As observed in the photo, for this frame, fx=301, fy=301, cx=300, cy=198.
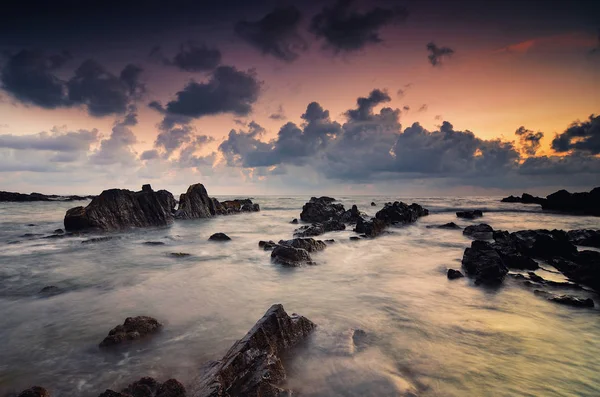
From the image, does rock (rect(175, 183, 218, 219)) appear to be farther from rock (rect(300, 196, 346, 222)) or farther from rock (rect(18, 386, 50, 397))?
rock (rect(18, 386, 50, 397))

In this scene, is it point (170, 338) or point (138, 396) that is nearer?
point (138, 396)

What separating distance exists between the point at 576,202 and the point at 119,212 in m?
63.5

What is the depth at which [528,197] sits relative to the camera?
76938 mm

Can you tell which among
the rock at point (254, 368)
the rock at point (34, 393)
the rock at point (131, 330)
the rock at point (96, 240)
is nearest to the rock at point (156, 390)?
the rock at point (254, 368)

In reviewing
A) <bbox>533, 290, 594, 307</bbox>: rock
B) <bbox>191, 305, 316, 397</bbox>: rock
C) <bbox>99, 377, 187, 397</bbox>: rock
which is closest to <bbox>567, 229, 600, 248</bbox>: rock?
<bbox>533, 290, 594, 307</bbox>: rock

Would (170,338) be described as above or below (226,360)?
below

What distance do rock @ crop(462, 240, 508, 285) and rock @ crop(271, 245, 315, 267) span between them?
22.0 ft

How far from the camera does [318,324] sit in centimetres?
752

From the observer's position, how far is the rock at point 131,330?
20.8 ft

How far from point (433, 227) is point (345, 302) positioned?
22906 millimetres

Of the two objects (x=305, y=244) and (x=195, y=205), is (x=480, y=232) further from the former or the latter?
(x=195, y=205)

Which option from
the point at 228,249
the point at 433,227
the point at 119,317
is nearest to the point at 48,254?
the point at 228,249

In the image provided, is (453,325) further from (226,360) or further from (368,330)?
(226,360)

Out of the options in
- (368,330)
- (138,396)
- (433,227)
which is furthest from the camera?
(433,227)
